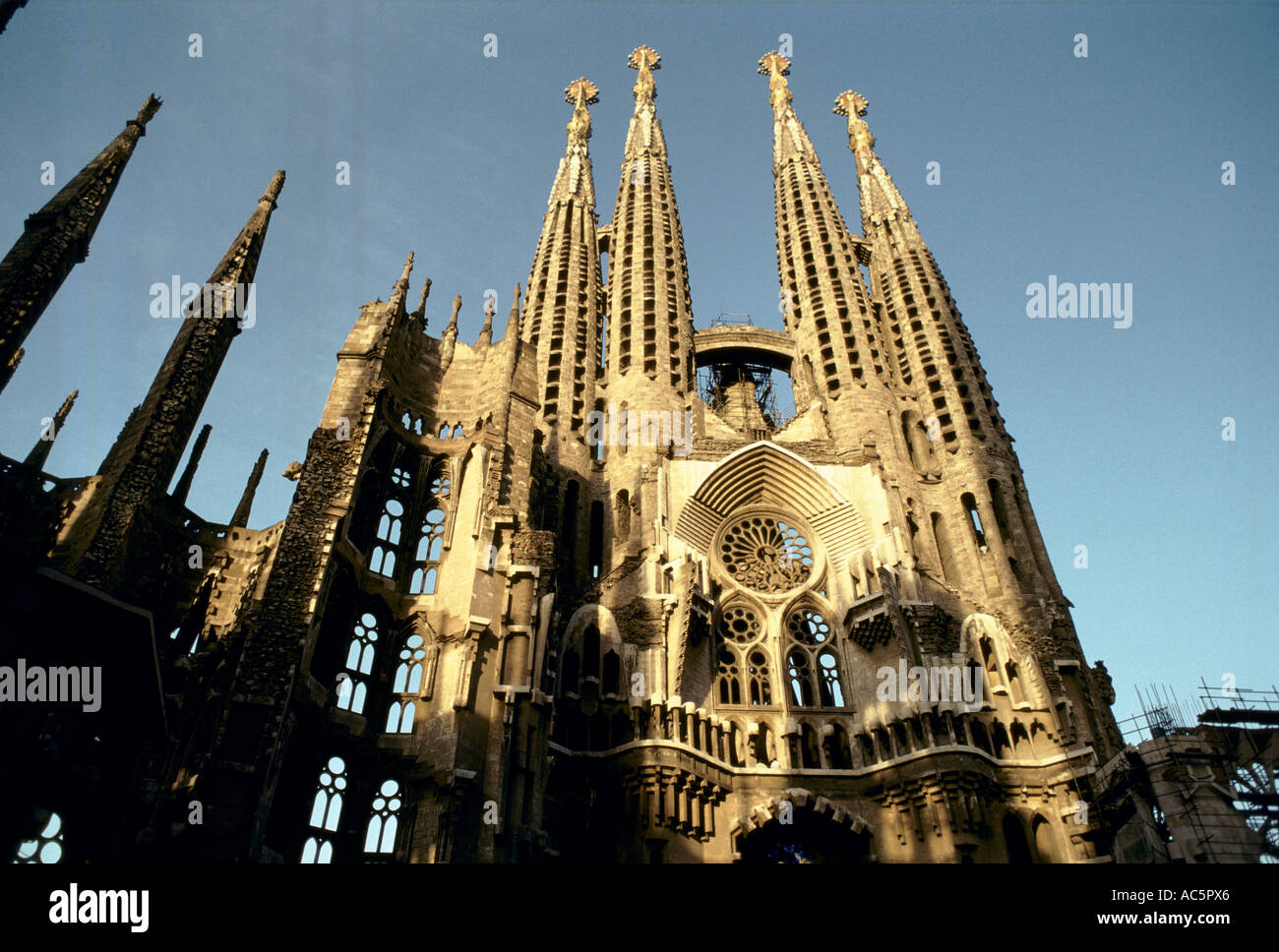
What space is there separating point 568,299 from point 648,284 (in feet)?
12.9

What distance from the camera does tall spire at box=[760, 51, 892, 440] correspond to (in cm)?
3725

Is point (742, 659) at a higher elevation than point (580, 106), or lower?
lower

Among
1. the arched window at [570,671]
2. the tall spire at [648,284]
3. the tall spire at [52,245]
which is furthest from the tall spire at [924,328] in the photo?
the tall spire at [52,245]

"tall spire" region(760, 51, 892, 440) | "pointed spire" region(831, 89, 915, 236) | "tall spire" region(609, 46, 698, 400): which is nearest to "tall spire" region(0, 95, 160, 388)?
"tall spire" region(609, 46, 698, 400)

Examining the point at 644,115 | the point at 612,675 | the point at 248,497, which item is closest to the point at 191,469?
the point at 248,497

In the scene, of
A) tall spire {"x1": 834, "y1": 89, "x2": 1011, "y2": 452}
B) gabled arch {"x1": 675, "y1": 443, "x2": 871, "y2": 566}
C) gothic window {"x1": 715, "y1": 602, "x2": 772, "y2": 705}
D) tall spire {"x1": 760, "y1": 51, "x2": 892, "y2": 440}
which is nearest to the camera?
gothic window {"x1": 715, "y1": 602, "x2": 772, "y2": 705}

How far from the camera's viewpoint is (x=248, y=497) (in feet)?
89.2

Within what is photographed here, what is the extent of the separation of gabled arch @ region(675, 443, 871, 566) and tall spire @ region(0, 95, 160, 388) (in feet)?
61.1

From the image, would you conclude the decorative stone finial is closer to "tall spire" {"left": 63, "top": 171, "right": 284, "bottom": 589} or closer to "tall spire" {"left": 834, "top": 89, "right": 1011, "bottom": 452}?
"tall spire" {"left": 63, "top": 171, "right": 284, "bottom": 589}

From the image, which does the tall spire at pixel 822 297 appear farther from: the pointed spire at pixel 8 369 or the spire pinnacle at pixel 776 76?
the pointed spire at pixel 8 369

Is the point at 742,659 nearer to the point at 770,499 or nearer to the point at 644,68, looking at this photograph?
the point at 770,499

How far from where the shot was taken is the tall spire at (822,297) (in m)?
37.2

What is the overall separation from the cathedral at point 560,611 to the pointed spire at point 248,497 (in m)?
0.17
